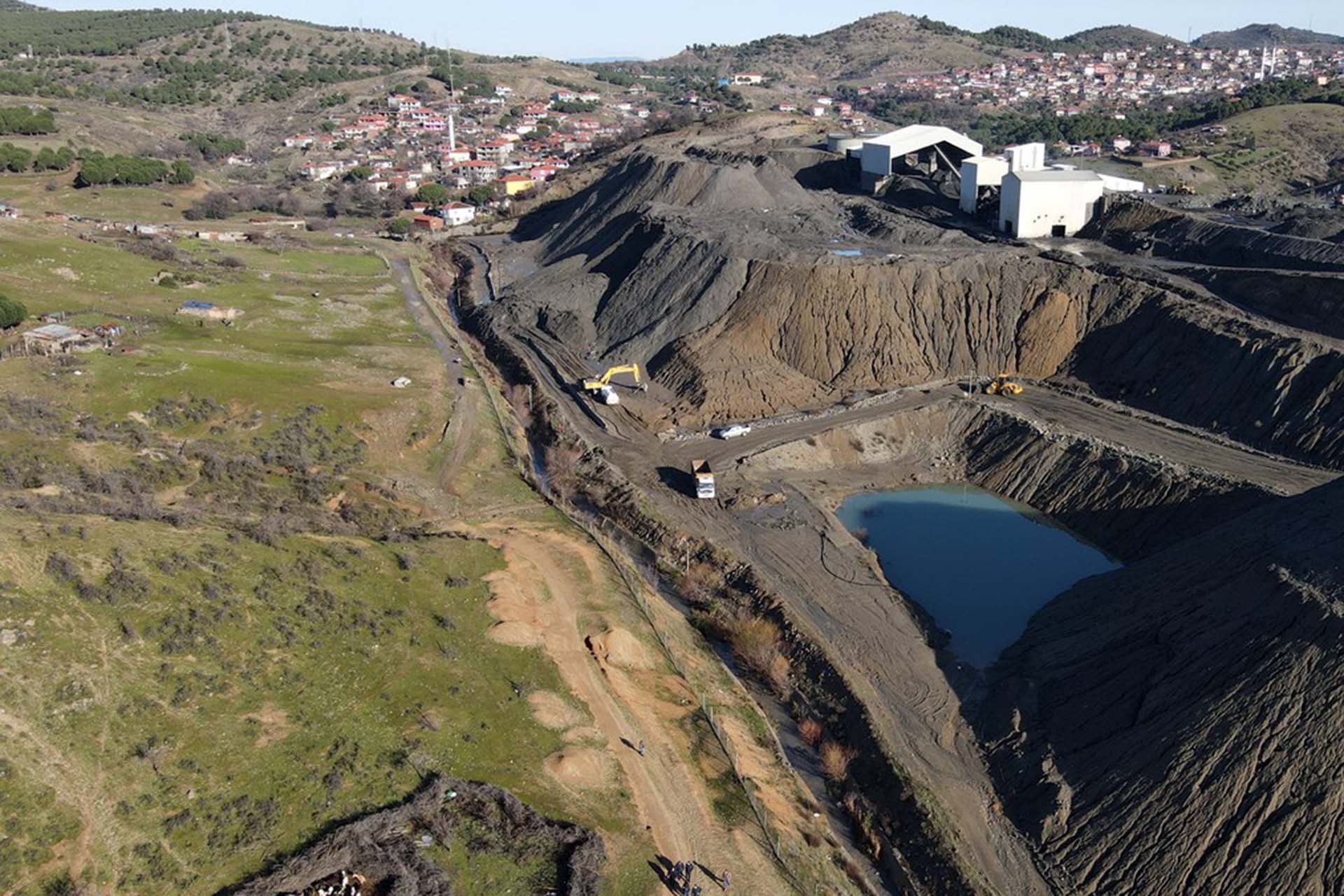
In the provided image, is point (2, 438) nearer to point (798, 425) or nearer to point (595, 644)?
point (595, 644)

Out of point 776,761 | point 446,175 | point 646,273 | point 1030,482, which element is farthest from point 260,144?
point 776,761

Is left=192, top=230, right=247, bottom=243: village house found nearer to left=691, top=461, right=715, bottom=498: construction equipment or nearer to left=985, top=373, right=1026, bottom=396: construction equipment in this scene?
left=691, top=461, right=715, bottom=498: construction equipment

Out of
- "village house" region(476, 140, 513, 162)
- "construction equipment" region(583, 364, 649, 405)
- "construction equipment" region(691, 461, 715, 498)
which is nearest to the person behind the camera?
"construction equipment" region(691, 461, 715, 498)

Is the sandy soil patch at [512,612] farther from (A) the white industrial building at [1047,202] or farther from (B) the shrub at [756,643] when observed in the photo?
(A) the white industrial building at [1047,202]

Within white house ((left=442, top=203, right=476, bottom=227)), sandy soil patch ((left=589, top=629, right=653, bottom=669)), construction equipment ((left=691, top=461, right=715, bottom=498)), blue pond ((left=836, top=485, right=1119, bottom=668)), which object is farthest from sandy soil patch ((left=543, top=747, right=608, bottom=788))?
white house ((left=442, top=203, right=476, bottom=227))

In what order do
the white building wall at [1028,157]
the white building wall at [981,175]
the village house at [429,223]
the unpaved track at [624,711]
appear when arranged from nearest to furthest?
the unpaved track at [624,711], the white building wall at [981,175], the white building wall at [1028,157], the village house at [429,223]

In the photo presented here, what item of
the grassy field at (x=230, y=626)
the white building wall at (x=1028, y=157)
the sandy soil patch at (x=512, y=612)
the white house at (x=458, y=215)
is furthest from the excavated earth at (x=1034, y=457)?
the white house at (x=458, y=215)
